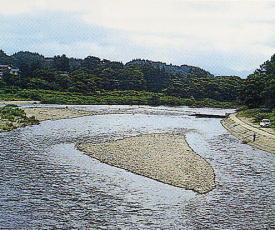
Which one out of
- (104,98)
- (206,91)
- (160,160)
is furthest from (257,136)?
(206,91)

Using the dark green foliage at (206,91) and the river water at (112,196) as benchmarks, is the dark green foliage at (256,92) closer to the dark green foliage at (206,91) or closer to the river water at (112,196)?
the dark green foliage at (206,91)

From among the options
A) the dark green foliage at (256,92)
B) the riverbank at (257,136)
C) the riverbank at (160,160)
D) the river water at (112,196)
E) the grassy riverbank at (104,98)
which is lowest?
the river water at (112,196)

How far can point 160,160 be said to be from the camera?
3353cm

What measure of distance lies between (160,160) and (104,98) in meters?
96.3

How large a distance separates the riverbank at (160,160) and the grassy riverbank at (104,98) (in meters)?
70.3

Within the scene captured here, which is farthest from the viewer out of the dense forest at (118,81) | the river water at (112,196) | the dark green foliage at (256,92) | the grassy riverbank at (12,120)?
the dense forest at (118,81)

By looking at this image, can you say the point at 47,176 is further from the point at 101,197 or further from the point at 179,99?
the point at 179,99

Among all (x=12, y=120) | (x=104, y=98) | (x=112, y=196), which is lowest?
(x=112, y=196)

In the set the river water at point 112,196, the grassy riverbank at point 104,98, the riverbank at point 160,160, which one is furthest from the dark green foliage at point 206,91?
the river water at point 112,196

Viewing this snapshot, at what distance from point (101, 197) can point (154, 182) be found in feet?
18.4

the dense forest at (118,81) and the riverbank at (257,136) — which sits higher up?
Answer: the dense forest at (118,81)

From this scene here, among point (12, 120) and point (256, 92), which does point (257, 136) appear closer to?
→ point (12, 120)

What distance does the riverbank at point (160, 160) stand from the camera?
27.4 metres

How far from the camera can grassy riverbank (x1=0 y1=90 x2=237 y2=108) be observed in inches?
4355
